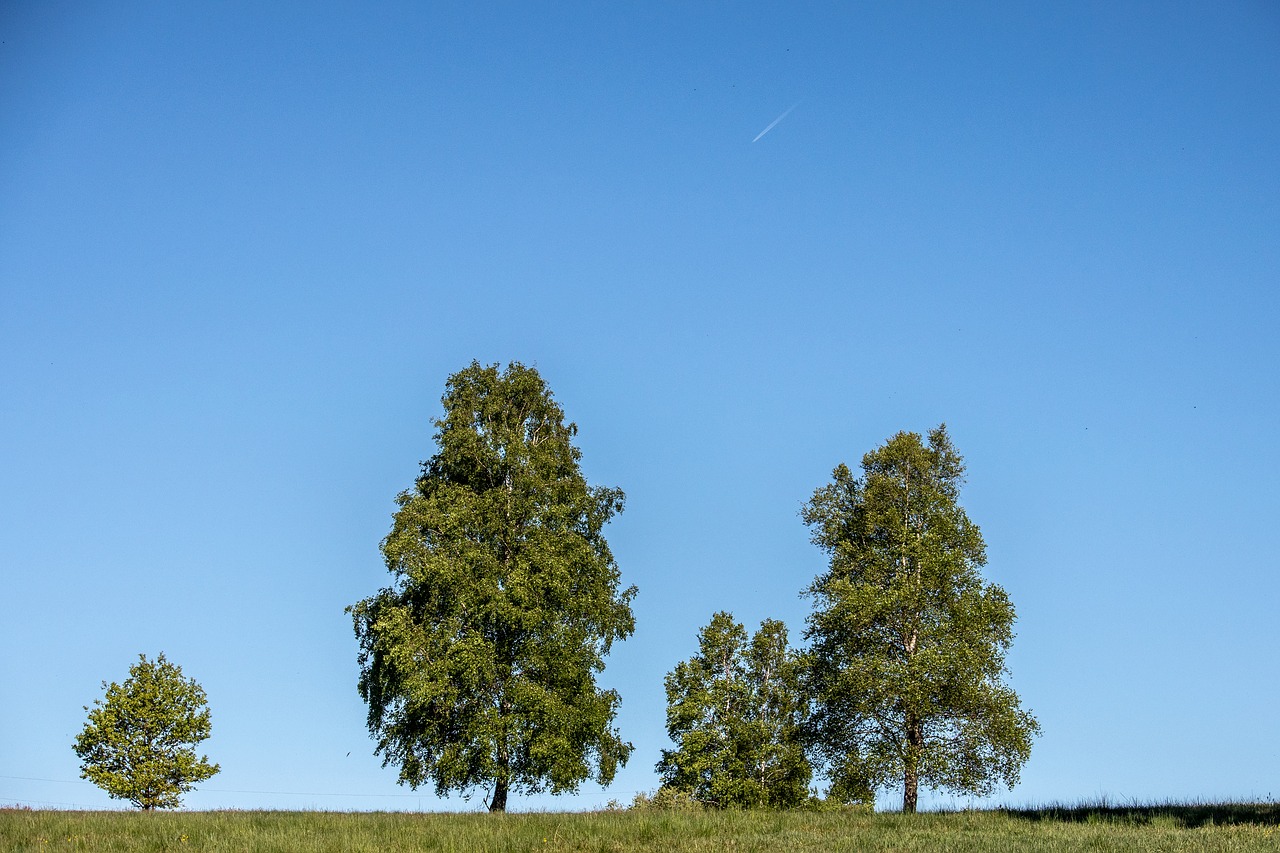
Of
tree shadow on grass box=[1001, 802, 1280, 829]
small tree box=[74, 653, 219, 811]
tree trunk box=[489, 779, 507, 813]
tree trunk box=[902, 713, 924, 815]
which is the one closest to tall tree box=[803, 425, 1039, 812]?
tree trunk box=[902, 713, 924, 815]

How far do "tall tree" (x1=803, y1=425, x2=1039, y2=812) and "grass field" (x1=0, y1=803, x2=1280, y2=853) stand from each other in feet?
21.5

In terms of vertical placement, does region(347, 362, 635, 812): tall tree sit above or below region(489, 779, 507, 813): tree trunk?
above

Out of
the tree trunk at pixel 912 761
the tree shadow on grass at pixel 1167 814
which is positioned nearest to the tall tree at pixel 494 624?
the tree trunk at pixel 912 761

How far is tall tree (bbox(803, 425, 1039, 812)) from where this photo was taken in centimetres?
3403

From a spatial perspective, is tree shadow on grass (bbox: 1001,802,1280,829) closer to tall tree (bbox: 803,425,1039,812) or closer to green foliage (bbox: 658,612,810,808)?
tall tree (bbox: 803,425,1039,812)

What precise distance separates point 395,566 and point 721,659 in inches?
568

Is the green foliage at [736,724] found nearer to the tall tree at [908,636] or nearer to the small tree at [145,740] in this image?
the tall tree at [908,636]

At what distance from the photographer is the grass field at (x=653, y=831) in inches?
803

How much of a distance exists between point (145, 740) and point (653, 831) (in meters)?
32.9

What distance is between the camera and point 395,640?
119 feet

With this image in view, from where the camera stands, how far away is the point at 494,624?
37031mm

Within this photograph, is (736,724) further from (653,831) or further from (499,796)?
(653,831)

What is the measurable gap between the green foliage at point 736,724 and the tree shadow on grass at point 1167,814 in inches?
442

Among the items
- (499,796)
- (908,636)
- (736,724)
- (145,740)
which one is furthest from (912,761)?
(145,740)
